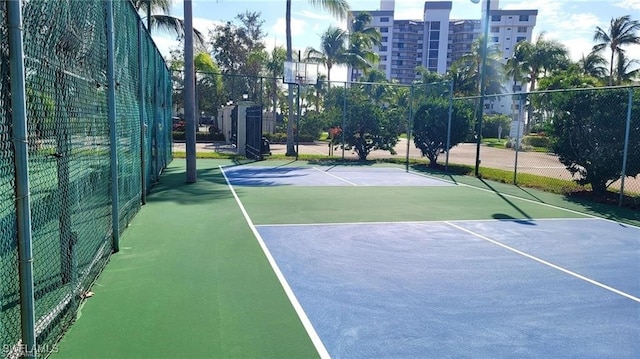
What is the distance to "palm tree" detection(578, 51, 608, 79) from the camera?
46.2 meters

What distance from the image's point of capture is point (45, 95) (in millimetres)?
3596

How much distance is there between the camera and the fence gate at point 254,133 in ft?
65.0

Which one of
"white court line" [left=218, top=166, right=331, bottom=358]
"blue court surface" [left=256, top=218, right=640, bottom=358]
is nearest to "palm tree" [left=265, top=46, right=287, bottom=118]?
"blue court surface" [left=256, top=218, right=640, bottom=358]

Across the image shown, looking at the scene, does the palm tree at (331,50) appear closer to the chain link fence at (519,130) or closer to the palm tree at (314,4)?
the chain link fence at (519,130)

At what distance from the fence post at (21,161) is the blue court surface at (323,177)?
9.59 metres

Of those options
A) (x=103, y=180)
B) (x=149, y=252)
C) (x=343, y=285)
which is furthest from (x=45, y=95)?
(x=343, y=285)

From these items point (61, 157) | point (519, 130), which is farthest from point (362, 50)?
point (61, 157)

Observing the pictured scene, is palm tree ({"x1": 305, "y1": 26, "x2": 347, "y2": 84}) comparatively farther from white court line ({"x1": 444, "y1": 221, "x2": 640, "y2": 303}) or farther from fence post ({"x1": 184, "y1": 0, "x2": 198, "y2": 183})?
white court line ({"x1": 444, "y1": 221, "x2": 640, "y2": 303})

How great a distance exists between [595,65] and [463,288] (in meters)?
50.3

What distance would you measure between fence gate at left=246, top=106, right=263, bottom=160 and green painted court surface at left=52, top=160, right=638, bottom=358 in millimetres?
8619

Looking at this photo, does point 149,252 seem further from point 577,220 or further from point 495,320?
point 577,220

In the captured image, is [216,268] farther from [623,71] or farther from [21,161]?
[623,71]

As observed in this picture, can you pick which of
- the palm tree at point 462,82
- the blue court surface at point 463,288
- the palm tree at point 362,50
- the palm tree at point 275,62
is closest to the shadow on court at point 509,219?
the blue court surface at point 463,288

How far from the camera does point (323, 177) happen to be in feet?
48.0
